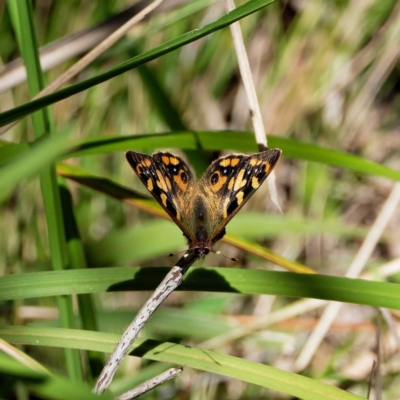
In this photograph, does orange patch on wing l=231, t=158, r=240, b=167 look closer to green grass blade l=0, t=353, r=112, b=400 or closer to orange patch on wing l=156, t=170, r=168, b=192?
orange patch on wing l=156, t=170, r=168, b=192

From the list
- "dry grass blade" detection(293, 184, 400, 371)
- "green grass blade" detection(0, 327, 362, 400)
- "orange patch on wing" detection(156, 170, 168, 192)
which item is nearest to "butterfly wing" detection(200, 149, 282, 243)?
"orange patch on wing" detection(156, 170, 168, 192)

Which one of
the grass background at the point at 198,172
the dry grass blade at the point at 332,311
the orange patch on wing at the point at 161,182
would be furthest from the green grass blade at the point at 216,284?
the dry grass blade at the point at 332,311

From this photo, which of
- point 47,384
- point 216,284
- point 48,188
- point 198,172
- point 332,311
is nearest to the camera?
point 47,384

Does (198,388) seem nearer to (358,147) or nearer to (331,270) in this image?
(331,270)

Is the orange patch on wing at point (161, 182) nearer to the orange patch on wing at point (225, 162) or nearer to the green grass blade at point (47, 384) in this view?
the orange patch on wing at point (225, 162)

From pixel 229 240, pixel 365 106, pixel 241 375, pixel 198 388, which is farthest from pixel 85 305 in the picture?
pixel 365 106

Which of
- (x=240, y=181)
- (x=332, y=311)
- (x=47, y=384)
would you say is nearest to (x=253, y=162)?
(x=240, y=181)

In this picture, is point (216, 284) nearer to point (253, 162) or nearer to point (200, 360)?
point (200, 360)
